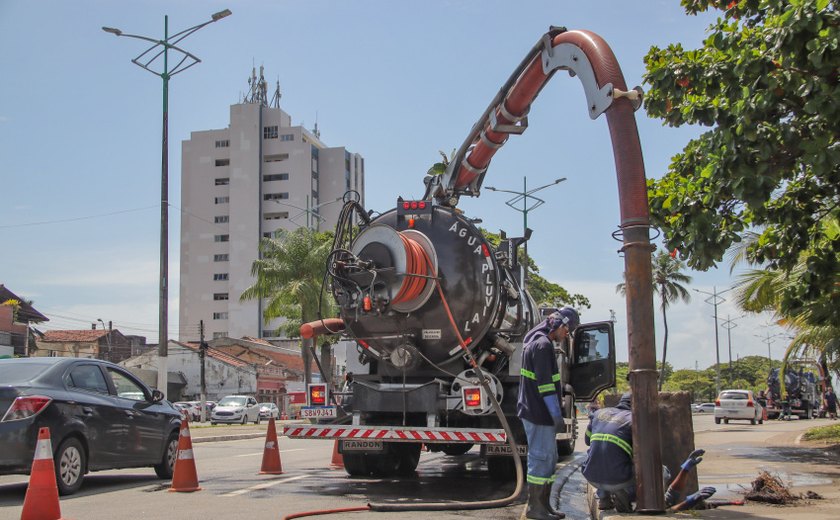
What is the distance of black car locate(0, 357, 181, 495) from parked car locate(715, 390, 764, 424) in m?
29.2

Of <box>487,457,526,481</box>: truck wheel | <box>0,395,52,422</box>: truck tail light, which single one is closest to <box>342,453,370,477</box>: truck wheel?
<box>487,457,526,481</box>: truck wheel

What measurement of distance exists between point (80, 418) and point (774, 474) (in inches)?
336

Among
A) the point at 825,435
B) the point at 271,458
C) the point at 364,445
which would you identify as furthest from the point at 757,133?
the point at 825,435

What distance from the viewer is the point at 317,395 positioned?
10.4m

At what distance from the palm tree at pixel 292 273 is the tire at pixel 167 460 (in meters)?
23.2

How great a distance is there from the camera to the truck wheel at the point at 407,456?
11027mm

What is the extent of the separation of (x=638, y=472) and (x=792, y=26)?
4287mm

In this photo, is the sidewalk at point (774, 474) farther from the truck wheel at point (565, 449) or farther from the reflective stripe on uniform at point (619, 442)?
the truck wheel at point (565, 449)

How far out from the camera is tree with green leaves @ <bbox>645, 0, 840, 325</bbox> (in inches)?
308

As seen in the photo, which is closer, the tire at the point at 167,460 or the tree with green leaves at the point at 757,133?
the tree with green leaves at the point at 757,133

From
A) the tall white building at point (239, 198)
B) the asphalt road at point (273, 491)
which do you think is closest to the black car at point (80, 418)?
the asphalt road at point (273, 491)

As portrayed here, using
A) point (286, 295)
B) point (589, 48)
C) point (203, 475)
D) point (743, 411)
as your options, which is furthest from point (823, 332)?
point (286, 295)

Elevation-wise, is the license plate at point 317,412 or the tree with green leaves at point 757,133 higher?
the tree with green leaves at point 757,133

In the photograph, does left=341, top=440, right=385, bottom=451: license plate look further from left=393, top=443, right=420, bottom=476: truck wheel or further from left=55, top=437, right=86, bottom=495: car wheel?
left=55, top=437, right=86, bottom=495: car wheel
